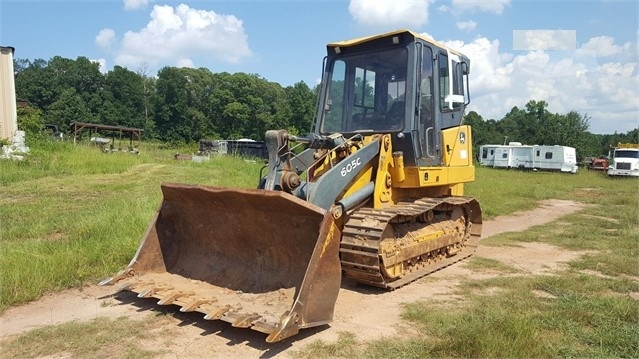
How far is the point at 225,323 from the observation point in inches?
193

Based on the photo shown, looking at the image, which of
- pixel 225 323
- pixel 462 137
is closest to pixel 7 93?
pixel 462 137

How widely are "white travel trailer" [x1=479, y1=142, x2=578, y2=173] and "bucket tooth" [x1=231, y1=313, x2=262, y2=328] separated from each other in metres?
40.6

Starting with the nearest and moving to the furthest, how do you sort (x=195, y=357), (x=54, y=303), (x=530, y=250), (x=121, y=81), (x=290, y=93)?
(x=195, y=357) < (x=54, y=303) < (x=530, y=250) < (x=290, y=93) < (x=121, y=81)

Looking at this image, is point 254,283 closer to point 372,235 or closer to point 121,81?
point 372,235

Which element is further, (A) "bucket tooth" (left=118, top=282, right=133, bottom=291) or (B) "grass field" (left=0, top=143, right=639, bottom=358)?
(A) "bucket tooth" (left=118, top=282, right=133, bottom=291)

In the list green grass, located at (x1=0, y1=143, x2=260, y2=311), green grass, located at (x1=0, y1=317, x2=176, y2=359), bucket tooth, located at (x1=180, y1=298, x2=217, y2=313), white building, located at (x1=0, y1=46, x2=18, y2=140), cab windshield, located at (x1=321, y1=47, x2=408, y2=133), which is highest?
white building, located at (x1=0, y1=46, x2=18, y2=140)

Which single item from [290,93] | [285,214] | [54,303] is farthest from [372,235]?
[290,93]

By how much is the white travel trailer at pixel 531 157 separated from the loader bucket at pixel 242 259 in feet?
130

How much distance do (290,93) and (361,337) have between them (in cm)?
6971

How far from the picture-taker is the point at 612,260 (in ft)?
24.6

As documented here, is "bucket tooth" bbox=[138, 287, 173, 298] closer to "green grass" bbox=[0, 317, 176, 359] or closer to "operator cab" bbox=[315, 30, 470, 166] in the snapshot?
"green grass" bbox=[0, 317, 176, 359]

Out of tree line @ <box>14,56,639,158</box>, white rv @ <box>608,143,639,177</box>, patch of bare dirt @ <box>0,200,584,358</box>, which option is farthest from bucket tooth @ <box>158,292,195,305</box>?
tree line @ <box>14,56,639,158</box>

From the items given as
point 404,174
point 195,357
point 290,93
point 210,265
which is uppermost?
point 290,93

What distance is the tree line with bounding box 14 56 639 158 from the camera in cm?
6981
